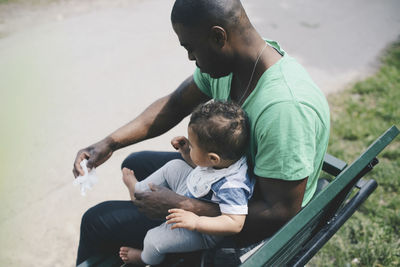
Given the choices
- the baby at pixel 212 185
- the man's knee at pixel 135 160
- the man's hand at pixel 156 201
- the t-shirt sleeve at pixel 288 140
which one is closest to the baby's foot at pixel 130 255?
the baby at pixel 212 185

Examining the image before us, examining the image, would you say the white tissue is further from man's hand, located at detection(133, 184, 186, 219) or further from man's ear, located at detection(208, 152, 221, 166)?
man's ear, located at detection(208, 152, 221, 166)

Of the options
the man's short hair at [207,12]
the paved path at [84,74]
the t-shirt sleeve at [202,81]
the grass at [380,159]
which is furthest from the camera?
the paved path at [84,74]

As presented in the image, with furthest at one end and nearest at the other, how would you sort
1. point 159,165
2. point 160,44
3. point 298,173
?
point 160,44
point 159,165
point 298,173

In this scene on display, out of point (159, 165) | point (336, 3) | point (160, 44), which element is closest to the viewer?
point (159, 165)

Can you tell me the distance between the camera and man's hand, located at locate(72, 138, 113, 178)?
2039 mm

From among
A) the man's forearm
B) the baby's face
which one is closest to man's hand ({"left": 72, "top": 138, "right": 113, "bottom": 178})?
the man's forearm

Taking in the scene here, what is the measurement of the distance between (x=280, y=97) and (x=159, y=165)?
94 centimetres

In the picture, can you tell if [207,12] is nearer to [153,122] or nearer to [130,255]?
[153,122]

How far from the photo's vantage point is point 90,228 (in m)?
1.92

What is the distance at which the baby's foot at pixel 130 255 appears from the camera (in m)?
1.82

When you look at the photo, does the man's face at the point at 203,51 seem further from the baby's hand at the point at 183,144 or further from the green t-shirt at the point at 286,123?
the baby's hand at the point at 183,144

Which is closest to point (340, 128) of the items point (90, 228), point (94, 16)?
point (90, 228)

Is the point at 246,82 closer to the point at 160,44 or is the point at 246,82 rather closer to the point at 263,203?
the point at 263,203

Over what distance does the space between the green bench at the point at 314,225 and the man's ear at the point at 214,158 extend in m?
0.37
